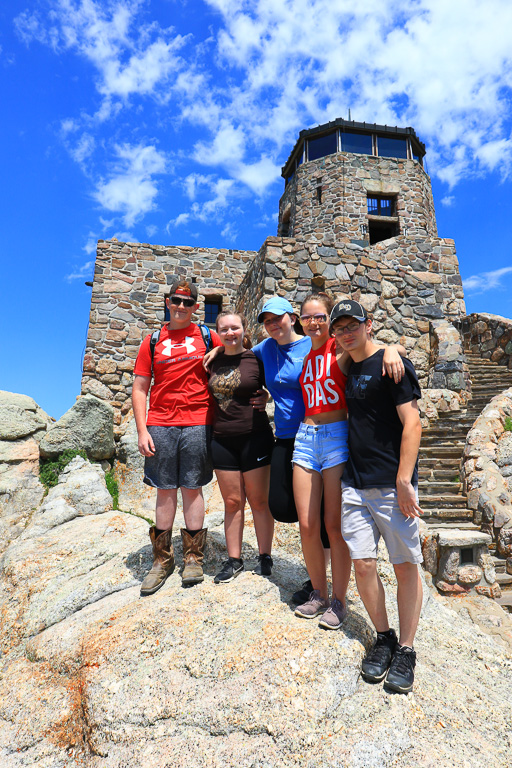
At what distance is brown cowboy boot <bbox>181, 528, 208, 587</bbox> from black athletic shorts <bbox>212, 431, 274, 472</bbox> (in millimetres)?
513

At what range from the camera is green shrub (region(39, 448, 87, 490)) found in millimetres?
5699

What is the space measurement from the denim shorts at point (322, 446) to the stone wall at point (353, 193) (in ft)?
49.3

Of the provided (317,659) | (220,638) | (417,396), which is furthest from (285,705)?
(417,396)

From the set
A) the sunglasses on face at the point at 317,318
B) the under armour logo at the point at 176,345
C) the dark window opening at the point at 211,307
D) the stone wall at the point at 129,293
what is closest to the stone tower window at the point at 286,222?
the stone wall at the point at 129,293

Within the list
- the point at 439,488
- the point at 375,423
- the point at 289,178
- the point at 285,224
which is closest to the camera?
the point at 375,423

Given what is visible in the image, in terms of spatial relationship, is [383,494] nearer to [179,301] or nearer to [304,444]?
[304,444]

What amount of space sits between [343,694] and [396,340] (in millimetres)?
6738

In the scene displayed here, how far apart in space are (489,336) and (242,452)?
9376mm

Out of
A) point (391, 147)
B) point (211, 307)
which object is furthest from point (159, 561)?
point (391, 147)

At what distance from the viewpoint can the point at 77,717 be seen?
7.16 feet

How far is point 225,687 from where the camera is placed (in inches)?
82.9

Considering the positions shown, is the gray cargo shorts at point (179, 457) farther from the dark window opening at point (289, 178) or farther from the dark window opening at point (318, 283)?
the dark window opening at point (289, 178)

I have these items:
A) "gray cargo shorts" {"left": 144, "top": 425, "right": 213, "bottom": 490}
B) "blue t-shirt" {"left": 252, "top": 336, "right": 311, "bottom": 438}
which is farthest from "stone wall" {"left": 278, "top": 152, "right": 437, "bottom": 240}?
"gray cargo shorts" {"left": 144, "top": 425, "right": 213, "bottom": 490}

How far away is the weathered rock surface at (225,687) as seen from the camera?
6.20 ft
